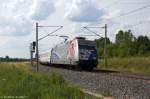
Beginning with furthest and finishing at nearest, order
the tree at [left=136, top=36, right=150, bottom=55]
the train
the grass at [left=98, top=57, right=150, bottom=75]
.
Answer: the tree at [left=136, top=36, right=150, bottom=55]
the grass at [left=98, top=57, right=150, bottom=75]
the train

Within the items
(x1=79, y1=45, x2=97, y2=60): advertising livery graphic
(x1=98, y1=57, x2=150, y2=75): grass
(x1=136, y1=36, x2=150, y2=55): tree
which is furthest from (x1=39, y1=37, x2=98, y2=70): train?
(x1=136, y1=36, x2=150, y2=55): tree

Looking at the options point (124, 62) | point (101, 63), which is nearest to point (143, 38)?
point (101, 63)

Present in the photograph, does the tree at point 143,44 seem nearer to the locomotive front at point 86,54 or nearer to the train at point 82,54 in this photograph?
the train at point 82,54

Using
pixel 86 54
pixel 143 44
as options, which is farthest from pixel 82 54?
pixel 143 44

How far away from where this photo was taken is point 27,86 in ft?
70.4

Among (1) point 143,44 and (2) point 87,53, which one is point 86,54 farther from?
(1) point 143,44

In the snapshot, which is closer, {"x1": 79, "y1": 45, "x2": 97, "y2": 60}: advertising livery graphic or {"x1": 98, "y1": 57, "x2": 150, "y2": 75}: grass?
{"x1": 79, "y1": 45, "x2": 97, "y2": 60}: advertising livery graphic

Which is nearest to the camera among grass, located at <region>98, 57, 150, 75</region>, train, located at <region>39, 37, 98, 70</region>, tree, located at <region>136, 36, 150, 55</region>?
train, located at <region>39, 37, 98, 70</region>

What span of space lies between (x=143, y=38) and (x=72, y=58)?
2318 inches

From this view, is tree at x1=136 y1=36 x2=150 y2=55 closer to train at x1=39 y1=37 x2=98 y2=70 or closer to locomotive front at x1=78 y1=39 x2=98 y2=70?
train at x1=39 y1=37 x2=98 y2=70

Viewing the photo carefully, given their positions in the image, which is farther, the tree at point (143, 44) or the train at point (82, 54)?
the tree at point (143, 44)

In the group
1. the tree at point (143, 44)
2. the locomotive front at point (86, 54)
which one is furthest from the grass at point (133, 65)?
the tree at point (143, 44)

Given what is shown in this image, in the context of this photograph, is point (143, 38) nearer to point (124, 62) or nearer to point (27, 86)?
point (124, 62)

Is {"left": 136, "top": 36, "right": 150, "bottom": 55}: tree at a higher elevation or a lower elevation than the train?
higher
